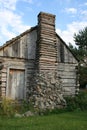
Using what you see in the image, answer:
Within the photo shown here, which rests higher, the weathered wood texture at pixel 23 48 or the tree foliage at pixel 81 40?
the tree foliage at pixel 81 40

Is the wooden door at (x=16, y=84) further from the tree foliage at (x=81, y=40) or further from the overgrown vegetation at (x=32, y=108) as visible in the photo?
the tree foliage at (x=81, y=40)

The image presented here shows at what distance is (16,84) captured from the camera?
15.8 m

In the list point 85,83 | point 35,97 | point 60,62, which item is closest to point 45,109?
point 35,97

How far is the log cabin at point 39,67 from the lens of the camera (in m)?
15.2

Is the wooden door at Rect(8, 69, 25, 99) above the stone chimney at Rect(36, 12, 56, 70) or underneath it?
underneath

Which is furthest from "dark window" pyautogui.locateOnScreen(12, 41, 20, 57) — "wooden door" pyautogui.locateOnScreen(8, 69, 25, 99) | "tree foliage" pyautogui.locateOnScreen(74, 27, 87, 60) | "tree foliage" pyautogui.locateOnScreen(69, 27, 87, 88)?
"tree foliage" pyautogui.locateOnScreen(74, 27, 87, 60)

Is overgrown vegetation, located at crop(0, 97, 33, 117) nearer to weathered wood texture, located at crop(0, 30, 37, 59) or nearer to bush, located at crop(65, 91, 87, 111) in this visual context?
bush, located at crop(65, 91, 87, 111)

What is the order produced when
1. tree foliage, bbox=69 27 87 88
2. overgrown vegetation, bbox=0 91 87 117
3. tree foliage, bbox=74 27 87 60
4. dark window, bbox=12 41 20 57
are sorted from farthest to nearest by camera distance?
1. tree foliage, bbox=74 27 87 60
2. tree foliage, bbox=69 27 87 88
3. dark window, bbox=12 41 20 57
4. overgrown vegetation, bbox=0 91 87 117

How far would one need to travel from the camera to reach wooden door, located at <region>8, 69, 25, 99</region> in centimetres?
1559

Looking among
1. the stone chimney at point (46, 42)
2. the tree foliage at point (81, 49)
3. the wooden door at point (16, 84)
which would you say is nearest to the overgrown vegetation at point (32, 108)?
the wooden door at point (16, 84)

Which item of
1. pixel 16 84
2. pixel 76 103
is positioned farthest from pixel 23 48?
pixel 76 103

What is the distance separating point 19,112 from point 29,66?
3.51 meters

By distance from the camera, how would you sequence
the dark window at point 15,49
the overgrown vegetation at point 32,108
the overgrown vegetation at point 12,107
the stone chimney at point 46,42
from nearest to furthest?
the overgrown vegetation at point 12,107
the overgrown vegetation at point 32,108
the dark window at point 15,49
the stone chimney at point 46,42

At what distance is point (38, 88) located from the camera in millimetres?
15086
